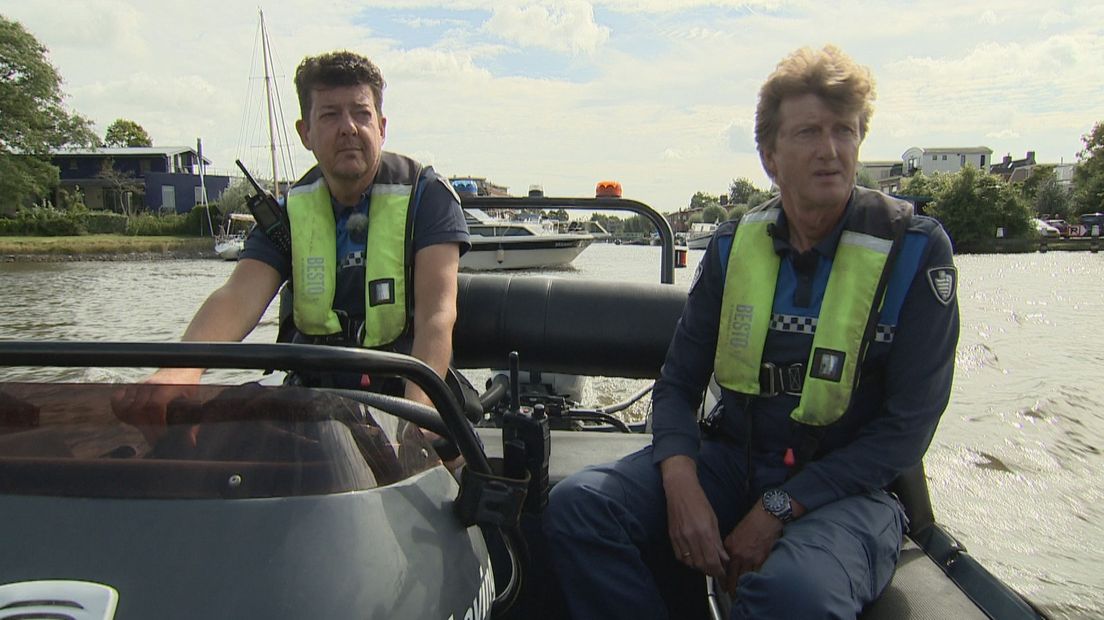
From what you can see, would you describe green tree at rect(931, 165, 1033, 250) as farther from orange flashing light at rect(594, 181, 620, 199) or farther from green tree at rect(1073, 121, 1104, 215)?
orange flashing light at rect(594, 181, 620, 199)

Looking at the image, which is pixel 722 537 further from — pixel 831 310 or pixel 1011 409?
pixel 1011 409

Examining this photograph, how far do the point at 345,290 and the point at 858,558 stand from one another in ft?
5.16

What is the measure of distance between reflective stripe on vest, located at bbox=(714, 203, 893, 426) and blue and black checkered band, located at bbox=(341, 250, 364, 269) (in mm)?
1094

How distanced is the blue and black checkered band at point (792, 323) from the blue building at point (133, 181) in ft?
165

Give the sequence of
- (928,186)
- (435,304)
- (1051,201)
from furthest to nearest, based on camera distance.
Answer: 1. (1051,201)
2. (928,186)
3. (435,304)

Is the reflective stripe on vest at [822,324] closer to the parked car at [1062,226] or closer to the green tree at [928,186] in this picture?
the green tree at [928,186]

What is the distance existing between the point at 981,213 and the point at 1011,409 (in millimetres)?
36201

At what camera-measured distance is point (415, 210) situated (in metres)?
2.33

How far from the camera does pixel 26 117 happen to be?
99.3 feet

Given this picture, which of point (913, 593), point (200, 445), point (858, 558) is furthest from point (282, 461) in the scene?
point (913, 593)

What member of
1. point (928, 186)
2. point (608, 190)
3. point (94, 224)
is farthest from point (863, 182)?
point (928, 186)

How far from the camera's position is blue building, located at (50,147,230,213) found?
155 ft

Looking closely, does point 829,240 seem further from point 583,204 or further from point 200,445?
point 583,204

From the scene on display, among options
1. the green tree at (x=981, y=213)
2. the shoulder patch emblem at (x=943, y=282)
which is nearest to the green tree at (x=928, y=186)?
the green tree at (x=981, y=213)
